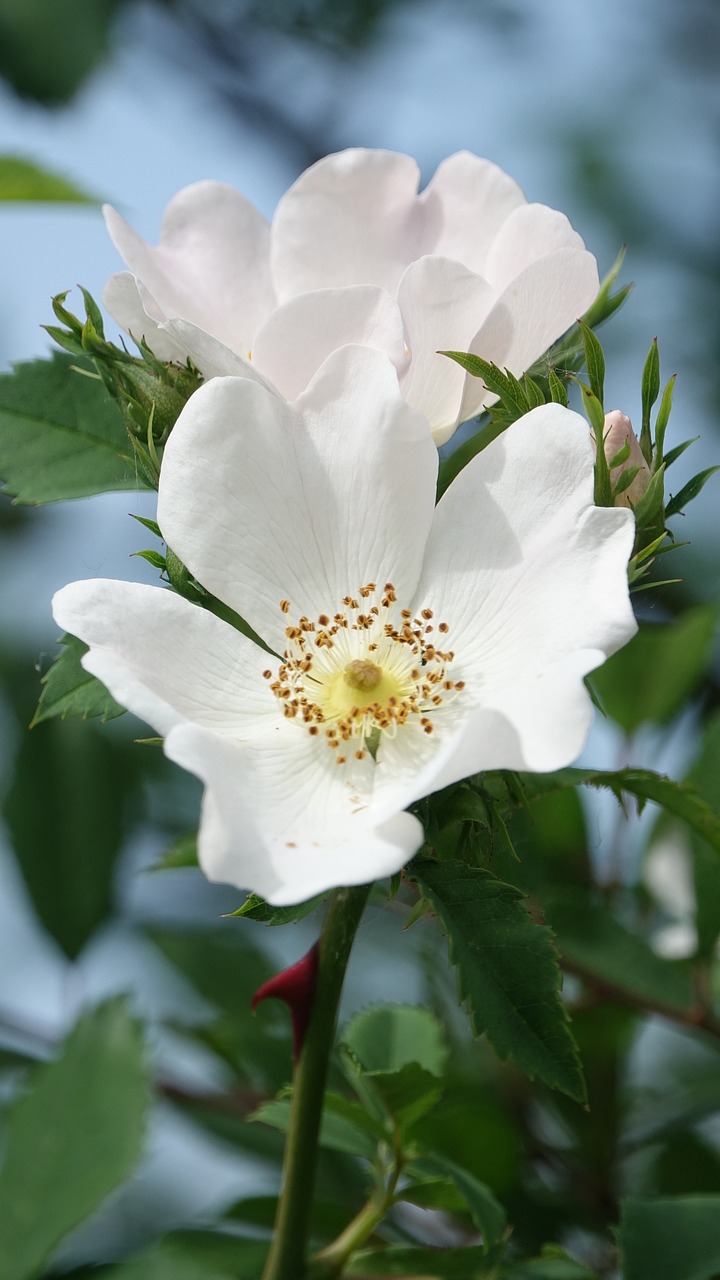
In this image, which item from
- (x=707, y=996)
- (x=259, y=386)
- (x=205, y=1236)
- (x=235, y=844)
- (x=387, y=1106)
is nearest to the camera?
(x=235, y=844)

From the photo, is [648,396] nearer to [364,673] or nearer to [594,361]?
[594,361]

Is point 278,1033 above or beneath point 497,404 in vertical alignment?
beneath

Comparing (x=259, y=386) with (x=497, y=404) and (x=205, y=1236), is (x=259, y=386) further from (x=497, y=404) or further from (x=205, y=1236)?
(x=205, y=1236)

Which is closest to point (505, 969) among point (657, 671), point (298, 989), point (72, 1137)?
point (298, 989)

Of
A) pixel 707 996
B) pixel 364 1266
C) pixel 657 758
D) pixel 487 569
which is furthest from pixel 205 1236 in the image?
pixel 657 758

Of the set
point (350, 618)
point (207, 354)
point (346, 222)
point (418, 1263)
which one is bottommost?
point (418, 1263)

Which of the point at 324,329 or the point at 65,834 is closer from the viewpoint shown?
the point at 324,329

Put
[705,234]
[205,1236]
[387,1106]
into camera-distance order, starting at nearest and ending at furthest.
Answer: [387,1106] → [205,1236] → [705,234]
